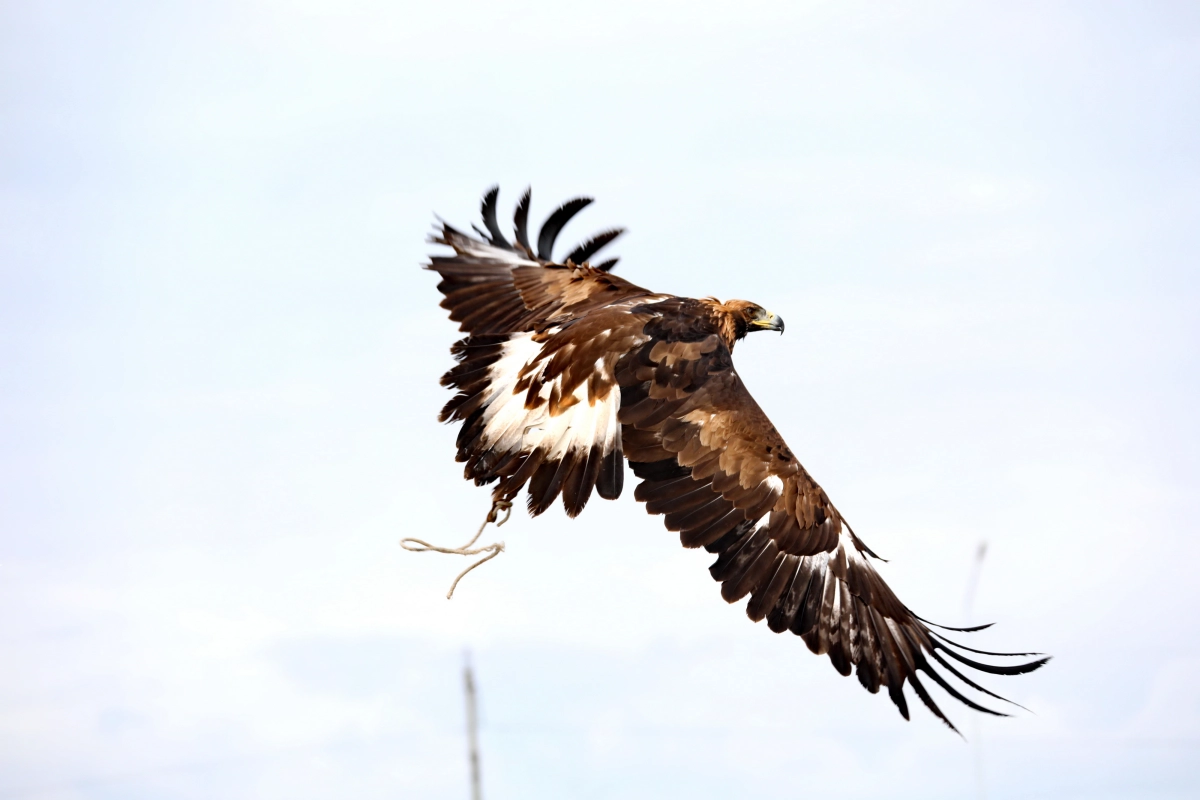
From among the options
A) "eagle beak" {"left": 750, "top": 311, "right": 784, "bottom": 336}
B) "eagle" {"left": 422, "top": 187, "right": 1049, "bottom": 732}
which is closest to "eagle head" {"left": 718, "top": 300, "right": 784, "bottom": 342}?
"eagle beak" {"left": 750, "top": 311, "right": 784, "bottom": 336}

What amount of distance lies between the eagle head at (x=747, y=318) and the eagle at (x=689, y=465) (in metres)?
1.47

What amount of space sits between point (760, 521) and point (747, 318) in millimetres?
2837

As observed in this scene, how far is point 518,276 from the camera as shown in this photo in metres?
12.5

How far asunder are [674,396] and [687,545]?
103 cm

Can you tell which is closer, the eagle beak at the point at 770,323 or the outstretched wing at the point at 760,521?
the outstretched wing at the point at 760,521

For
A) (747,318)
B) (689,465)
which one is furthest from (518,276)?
(689,465)

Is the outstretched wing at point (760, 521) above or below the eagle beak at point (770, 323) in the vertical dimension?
below

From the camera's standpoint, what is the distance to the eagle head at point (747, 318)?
41.3ft

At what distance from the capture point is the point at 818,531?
34.9 feet

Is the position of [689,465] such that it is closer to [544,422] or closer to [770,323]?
[544,422]

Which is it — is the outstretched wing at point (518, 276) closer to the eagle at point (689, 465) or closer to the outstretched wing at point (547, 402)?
the outstretched wing at point (547, 402)

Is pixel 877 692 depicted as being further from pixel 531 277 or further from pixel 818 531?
pixel 531 277

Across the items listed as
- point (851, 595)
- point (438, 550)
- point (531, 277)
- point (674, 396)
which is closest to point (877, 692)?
point (851, 595)

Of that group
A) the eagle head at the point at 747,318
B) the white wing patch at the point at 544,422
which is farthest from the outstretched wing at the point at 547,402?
the eagle head at the point at 747,318
